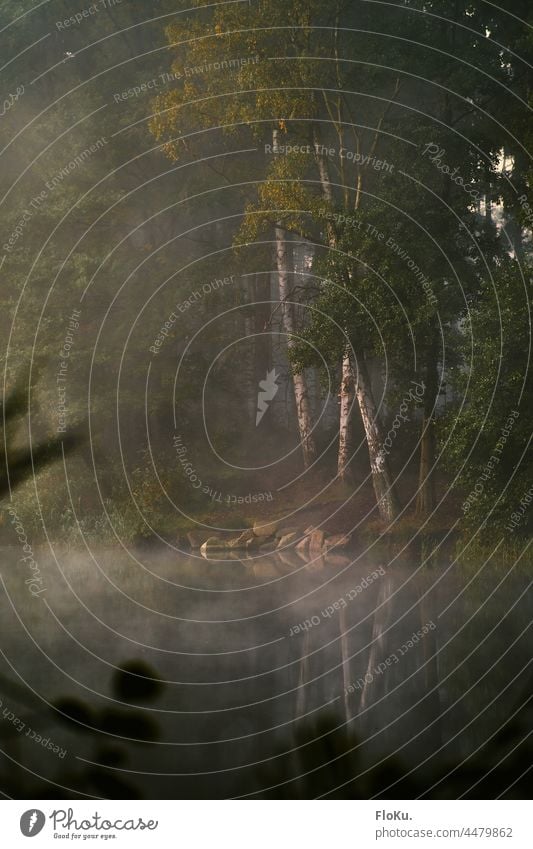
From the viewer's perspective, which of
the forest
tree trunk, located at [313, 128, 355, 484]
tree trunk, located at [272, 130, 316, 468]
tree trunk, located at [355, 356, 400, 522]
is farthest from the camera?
tree trunk, located at [272, 130, 316, 468]

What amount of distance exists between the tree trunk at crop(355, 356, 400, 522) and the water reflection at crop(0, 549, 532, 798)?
87 centimetres

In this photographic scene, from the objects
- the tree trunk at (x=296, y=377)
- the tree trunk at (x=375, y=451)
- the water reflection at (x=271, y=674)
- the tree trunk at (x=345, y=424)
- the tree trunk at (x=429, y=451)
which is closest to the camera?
the water reflection at (x=271, y=674)

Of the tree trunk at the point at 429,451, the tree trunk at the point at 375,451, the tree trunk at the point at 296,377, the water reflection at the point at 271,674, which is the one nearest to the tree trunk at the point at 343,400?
the tree trunk at the point at 375,451

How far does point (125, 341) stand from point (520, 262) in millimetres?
7172

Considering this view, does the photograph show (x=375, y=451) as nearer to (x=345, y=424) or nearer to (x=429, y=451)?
(x=429, y=451)

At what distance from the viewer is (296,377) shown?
16.6 m

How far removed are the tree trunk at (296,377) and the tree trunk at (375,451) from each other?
1.47 m

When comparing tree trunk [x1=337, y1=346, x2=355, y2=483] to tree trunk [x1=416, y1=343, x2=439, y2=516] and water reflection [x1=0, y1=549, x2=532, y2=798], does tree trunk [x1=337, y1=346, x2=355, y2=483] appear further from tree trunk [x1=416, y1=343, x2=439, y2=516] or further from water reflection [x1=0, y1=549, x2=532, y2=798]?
water reflection [x1=0, y1=549, x2=532, y2=798]

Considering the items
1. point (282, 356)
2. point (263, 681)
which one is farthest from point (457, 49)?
point (263, 681)

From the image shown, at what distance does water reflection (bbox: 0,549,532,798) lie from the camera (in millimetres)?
7656

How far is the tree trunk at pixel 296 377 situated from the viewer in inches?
605

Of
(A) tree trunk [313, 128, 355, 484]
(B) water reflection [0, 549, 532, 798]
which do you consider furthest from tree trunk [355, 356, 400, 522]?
(B) water reflection [0, 549, 532, 798]

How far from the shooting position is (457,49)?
13.1 metres

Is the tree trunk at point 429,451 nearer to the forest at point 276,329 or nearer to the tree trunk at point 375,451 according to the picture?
the forest at point 276,329
